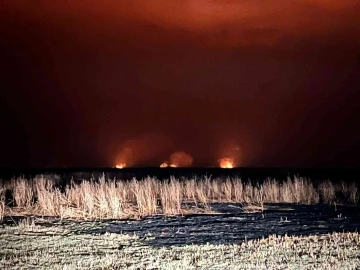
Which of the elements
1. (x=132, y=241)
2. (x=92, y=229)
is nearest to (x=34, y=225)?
(x=92, y=229)

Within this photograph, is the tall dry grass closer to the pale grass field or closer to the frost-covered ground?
the frost-covered ground

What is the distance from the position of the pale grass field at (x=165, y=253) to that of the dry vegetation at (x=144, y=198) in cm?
324

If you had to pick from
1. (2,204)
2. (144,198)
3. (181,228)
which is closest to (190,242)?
(181,228)

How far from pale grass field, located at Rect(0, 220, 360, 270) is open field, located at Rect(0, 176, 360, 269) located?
0.02 m

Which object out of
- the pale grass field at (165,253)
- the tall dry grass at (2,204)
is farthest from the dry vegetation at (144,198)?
the pale grass field at (165,253)

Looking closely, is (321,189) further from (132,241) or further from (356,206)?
(132,241)

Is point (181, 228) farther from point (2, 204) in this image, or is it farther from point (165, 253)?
point (2, 204)

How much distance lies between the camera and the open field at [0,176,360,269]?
10180 mm

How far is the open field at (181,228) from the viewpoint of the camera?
10180mm

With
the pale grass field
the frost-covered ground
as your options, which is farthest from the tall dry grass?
the pale grass field

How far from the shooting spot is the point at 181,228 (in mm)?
13914

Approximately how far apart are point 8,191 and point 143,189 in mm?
4995

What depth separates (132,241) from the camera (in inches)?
476

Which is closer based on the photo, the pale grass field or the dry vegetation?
the pale grass field
